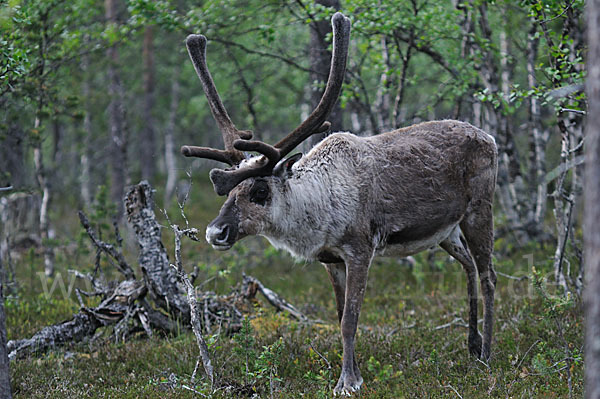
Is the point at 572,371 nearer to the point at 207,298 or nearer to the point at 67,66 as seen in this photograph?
the point at 207,298

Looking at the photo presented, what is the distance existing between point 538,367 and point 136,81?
814 inches

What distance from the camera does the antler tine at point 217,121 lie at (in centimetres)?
491

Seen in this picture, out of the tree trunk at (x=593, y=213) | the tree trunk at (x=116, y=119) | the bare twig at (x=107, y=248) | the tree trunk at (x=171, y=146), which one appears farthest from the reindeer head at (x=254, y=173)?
the tree trunk at (x=171, y=146)

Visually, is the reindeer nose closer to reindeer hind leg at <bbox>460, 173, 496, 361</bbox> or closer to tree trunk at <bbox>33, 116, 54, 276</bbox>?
reindeer hind leg at <bbox>460, 173, 496, 361</bbox>

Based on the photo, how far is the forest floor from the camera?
184 inches

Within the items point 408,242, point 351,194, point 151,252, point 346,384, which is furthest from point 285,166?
point 151,252

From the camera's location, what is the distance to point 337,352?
569cm

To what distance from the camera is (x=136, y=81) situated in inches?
871

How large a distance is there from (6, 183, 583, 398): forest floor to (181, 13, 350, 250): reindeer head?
92 centimetres

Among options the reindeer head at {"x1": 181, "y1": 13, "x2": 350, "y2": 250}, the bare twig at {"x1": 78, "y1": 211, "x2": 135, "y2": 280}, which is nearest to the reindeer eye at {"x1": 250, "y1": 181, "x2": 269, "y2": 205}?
the reindeer head at {"x1": 181, "y1": 13, "x2": 350, "y2": 250}

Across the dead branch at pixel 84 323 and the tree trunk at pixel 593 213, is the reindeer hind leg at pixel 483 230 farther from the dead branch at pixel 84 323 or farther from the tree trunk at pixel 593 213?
the dead branch at pixel 84 323

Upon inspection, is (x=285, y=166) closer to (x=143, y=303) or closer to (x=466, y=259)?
(x=466, y=259)

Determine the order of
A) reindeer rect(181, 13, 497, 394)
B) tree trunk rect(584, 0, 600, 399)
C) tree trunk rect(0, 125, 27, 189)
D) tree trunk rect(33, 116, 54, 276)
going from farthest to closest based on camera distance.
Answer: tree trunk rect(0, 125, 27, 189), tree trunk rect(33, 116, 54, 276), reindeer rect(181, 13, 497, 394), tree trunk rect(584, 0, 600, 399)

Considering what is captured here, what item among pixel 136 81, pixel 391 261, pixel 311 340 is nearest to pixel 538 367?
pixel 311 340
